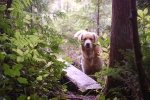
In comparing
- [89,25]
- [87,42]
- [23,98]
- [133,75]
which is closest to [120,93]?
[133,75]

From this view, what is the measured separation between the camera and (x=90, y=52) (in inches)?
319

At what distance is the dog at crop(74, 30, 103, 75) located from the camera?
7758 mm

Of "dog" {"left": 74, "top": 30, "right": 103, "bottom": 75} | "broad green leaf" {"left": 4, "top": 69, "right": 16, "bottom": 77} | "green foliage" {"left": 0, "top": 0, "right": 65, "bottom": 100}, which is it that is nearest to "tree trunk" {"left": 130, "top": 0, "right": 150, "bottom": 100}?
"green foliage" {"left": 0, "top": 0, "right": 65, "bottom": 100}

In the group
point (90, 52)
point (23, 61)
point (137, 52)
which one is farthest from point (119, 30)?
point (90, 52)

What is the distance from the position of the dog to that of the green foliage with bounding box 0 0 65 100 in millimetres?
4386

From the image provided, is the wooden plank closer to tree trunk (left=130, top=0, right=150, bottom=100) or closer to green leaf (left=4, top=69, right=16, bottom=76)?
green leaf (left=4, top=69, right=16, bottom=76)

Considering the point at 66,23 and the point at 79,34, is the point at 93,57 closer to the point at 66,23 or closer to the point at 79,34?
the point at 79,34

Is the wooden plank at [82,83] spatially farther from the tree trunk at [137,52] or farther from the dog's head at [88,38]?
the tree trunk at [137,52]

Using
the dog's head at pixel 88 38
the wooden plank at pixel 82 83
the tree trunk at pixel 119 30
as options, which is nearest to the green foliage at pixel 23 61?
the tree trunk at pixel 119 30

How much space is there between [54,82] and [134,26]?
164cm

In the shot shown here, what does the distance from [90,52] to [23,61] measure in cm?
578

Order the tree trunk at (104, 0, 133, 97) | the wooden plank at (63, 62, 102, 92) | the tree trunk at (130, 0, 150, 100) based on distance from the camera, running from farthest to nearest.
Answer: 1. the wooden plank at (63, 62, 102, 92)
2. the tree trunk at (104, 0, 133, 97)
3. the tree trunk at (130, 0, 150, 100)

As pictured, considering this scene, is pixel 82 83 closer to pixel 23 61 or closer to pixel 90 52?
pixel 23 61

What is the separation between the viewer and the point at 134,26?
1.64 m
